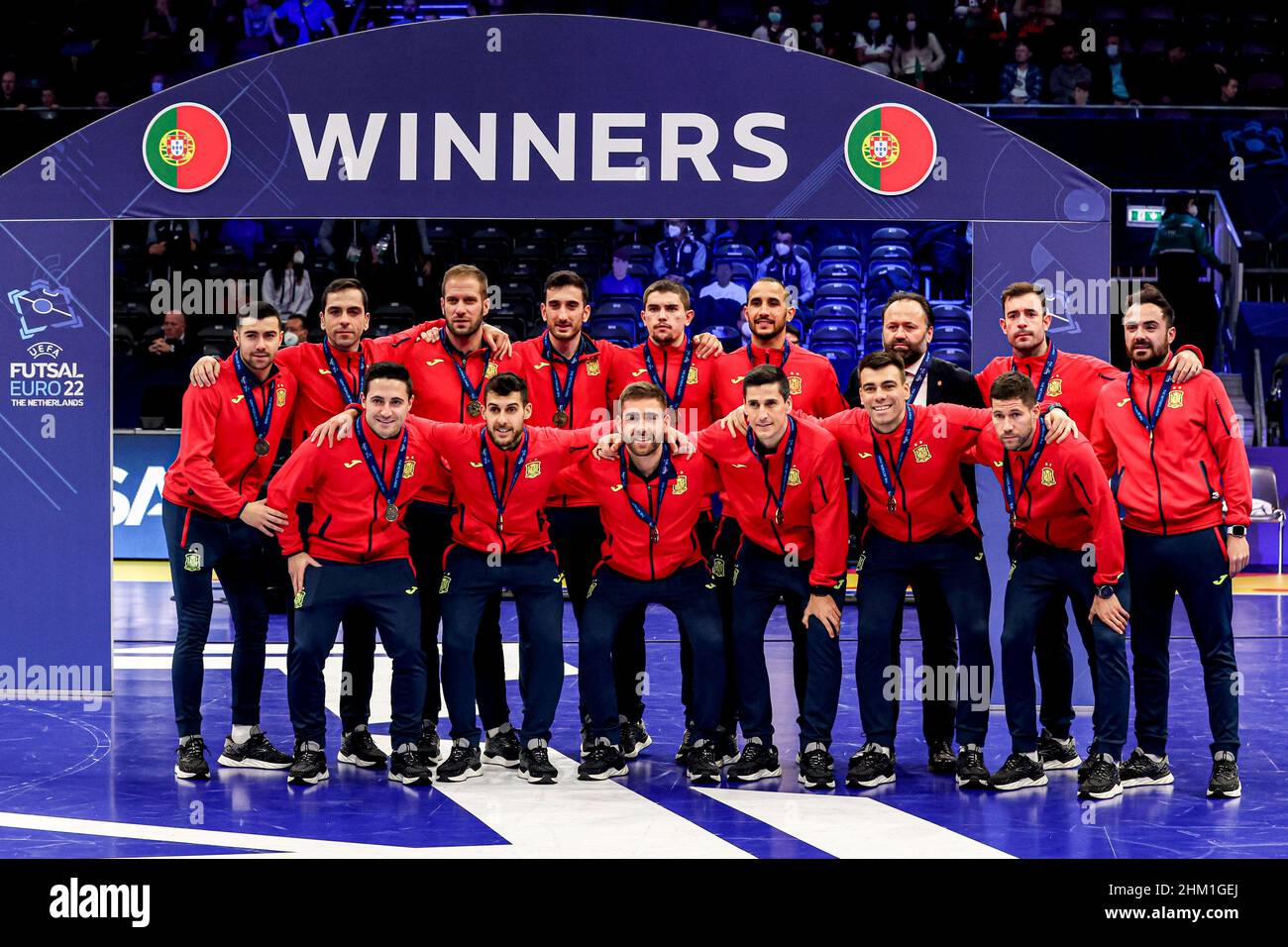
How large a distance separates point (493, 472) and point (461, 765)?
129 cm

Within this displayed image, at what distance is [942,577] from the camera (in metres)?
6.54

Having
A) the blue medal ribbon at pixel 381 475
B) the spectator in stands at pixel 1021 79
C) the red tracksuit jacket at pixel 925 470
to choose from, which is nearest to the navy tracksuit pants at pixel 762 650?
the red tracksuit jacket at pixel 925 470

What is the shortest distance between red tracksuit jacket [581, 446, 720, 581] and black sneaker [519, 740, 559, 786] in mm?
851

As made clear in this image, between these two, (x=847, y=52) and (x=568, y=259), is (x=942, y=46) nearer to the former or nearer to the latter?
(x=847, y=52)

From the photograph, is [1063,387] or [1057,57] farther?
[1057,57]

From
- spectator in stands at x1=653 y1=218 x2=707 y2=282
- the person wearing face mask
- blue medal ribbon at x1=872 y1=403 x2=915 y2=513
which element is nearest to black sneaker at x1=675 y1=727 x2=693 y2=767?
blue medal ribbon at x1=872 y1=403 x2=915 y2=513

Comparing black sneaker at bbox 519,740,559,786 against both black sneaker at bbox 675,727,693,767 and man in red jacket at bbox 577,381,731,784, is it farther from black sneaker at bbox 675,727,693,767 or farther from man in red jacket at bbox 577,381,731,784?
black sneaker at bbox 675,727,693,767

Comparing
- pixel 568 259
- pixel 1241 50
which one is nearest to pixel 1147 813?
pixel 568 259

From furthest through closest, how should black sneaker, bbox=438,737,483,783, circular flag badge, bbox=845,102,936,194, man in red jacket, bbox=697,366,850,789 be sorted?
circular flag badge, bbox=845,102,936,194
black sneaker, bbox=438,737,483,783
man in red jacket, bbox=697,366,850,789

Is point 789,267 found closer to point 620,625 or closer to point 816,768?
point 620,625

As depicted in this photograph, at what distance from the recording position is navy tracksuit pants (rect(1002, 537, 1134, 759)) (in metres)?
6.34

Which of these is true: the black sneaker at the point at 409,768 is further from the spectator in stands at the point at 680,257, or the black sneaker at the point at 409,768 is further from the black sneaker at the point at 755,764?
the spectator in stands at the point at 680,257

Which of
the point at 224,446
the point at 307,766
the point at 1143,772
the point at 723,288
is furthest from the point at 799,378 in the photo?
the point at 723,288

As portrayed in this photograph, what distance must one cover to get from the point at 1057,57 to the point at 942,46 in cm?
130
